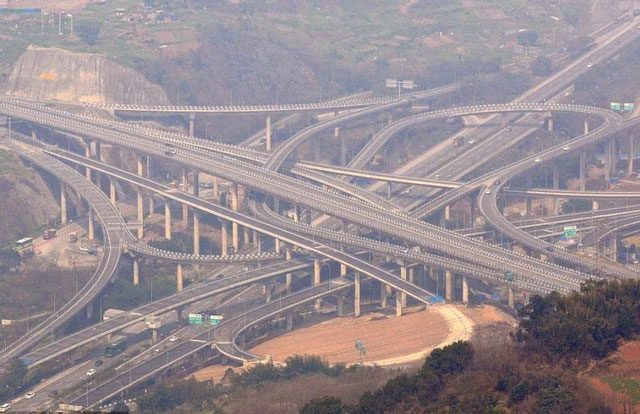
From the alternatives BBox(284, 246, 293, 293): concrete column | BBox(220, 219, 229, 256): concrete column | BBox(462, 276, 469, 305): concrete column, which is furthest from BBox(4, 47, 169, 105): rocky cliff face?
BBox(462, 276, 469, 305): concrete column

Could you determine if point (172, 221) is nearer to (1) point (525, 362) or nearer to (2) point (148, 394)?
(2) point (148, 394)

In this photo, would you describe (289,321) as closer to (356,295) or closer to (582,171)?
(356,295)

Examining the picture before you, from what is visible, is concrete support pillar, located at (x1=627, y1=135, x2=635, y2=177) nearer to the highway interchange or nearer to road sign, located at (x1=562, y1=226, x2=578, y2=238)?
the highway interchange

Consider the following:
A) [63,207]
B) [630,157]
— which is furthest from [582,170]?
[63,207]

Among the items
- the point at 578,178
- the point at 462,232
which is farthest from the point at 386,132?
the point at 462,232

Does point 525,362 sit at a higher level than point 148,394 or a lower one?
higher

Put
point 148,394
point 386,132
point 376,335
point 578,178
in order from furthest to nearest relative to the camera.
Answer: point 386,132
point 578,178
point 376,335
point 148,394
